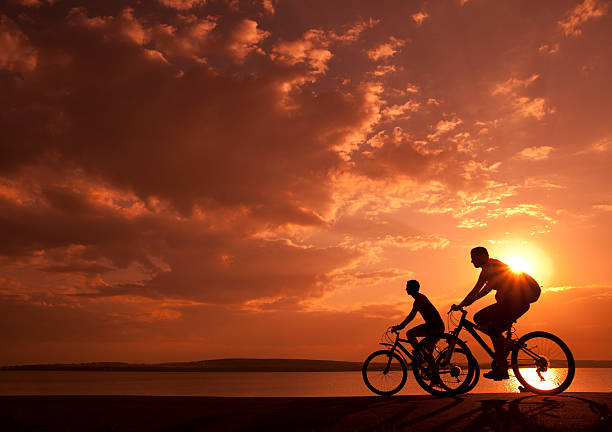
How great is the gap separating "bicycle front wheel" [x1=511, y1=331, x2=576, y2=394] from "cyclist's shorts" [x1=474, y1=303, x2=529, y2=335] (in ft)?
1.40

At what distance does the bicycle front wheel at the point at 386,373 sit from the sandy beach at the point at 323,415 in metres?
1.48

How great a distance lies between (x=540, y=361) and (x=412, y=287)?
111 inches

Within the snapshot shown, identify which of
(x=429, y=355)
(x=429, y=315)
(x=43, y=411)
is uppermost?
(x=429, y=315)

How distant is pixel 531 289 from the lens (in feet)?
29.7

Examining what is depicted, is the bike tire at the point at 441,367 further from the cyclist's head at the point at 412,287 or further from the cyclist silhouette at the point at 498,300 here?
the cyclist's head at the point at 412,287

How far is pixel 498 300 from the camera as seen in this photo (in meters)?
9.29

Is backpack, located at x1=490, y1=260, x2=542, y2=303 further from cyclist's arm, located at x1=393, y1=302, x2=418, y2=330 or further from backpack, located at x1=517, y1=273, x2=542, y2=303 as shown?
cyclist's arm, located at x1=393, y1=302, x2=418, y2=330

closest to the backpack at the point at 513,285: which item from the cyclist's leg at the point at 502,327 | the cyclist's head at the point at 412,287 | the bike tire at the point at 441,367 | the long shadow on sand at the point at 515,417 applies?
the cyclist's leg at the point at 502,327

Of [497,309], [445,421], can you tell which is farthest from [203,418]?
[497,309]

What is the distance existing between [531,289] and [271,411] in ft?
17.1

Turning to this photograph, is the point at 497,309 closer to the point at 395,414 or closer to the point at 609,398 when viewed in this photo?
the point at 609,398

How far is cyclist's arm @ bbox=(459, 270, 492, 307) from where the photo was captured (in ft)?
30.8

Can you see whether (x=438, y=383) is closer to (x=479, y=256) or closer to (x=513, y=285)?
(x=513, y=285)

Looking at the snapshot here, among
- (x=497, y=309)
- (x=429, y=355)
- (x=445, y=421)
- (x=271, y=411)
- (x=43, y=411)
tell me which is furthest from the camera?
(x=429, y=355)
